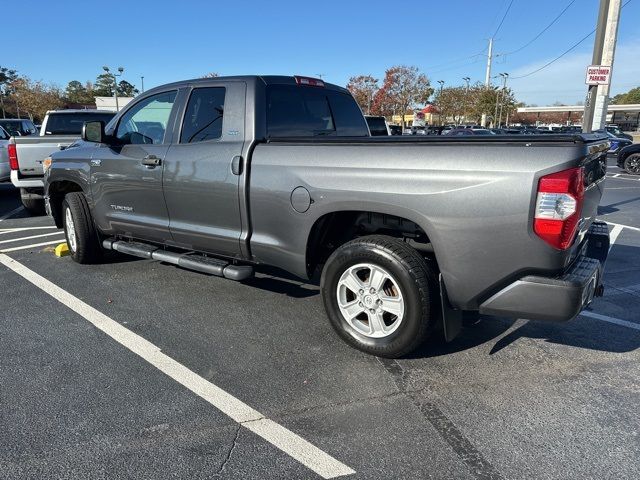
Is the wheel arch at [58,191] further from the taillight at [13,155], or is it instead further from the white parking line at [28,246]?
the taillight at [13,155]

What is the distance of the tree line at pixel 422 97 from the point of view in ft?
200

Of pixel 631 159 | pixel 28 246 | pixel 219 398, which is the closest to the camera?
pixel 219 398

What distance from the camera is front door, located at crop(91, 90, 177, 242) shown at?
464 cm

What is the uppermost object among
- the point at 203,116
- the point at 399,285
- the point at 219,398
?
the point at 203,116

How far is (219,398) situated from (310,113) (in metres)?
2.66

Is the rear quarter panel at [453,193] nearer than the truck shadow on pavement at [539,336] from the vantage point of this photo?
Yes

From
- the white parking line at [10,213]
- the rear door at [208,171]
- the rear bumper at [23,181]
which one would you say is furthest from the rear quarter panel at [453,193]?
the white parking line at [10,213]

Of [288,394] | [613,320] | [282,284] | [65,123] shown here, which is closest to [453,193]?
[288,394]

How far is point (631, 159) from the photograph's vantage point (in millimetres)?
16875

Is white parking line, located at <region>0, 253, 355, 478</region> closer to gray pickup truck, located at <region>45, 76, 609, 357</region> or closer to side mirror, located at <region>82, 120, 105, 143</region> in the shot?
gray pickup truck, located at <region>45, 76, 609, 357</region>

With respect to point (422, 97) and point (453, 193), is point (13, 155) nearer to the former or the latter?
point (453, 193)

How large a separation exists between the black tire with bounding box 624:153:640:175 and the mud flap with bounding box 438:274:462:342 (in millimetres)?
16847

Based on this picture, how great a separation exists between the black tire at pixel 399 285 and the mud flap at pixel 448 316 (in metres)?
0.10

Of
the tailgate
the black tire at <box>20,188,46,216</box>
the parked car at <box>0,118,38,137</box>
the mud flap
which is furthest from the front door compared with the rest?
the parked car at <box>0,118,38,137</box>
